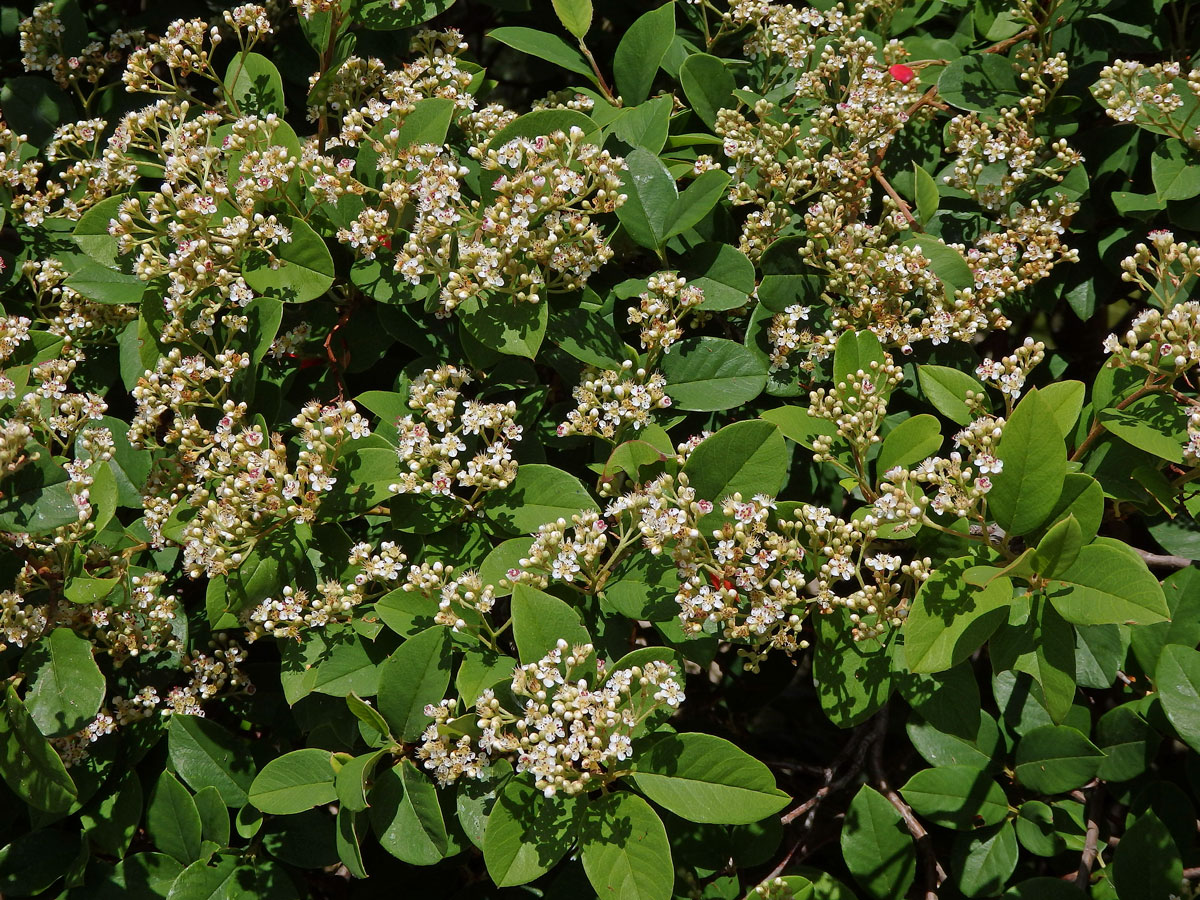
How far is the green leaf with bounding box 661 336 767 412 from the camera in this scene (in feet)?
8.05

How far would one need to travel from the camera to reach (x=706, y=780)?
2.10 meters

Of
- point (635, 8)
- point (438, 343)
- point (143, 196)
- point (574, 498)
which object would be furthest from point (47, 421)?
point (635, 8)

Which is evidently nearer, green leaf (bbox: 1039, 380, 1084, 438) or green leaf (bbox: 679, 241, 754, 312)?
green leaf (bbox: 1039, 380, 1084, 438)

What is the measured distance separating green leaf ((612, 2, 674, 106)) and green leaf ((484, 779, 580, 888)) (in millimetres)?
2010

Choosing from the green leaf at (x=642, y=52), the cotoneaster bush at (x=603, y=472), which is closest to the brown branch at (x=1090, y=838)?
the cotoneaster bush at (x=603, y=472)

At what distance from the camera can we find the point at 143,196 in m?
2.64

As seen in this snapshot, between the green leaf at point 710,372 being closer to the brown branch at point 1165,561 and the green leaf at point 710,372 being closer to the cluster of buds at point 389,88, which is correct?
the cluster of buds at point 389,88

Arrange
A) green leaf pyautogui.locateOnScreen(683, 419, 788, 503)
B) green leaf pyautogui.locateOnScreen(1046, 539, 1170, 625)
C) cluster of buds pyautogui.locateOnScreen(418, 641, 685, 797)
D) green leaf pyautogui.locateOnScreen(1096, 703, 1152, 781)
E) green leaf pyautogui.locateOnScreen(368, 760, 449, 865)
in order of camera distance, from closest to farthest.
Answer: green leaf pyautogui.locateOnScreen(1046, 539, 1170, 625), cluster of buds pyautogui.locateOnScreen(418, 641, 685, 797), green leaf pyautogui.locateOnScreen(368, 760, 449, 865), green leaf pyautogui.locateOnScreen(683, 419, 788, 503), green leaf pyautogui.locateOnScreen(1096, 703, 1152, 781)

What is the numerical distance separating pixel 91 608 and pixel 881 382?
2.13m

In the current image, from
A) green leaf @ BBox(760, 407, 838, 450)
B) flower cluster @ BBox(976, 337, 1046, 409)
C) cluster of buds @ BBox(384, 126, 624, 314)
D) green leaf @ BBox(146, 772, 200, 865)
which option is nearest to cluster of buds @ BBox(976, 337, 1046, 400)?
flower cluster @ BBox(976, 337, 1046, 409)

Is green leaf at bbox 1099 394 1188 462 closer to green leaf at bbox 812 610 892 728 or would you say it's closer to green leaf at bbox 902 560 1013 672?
green leaf at bbox 902 560 1013 672

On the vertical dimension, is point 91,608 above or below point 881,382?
below

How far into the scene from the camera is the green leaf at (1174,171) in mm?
2555

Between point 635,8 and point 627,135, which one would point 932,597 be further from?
point 635,8
